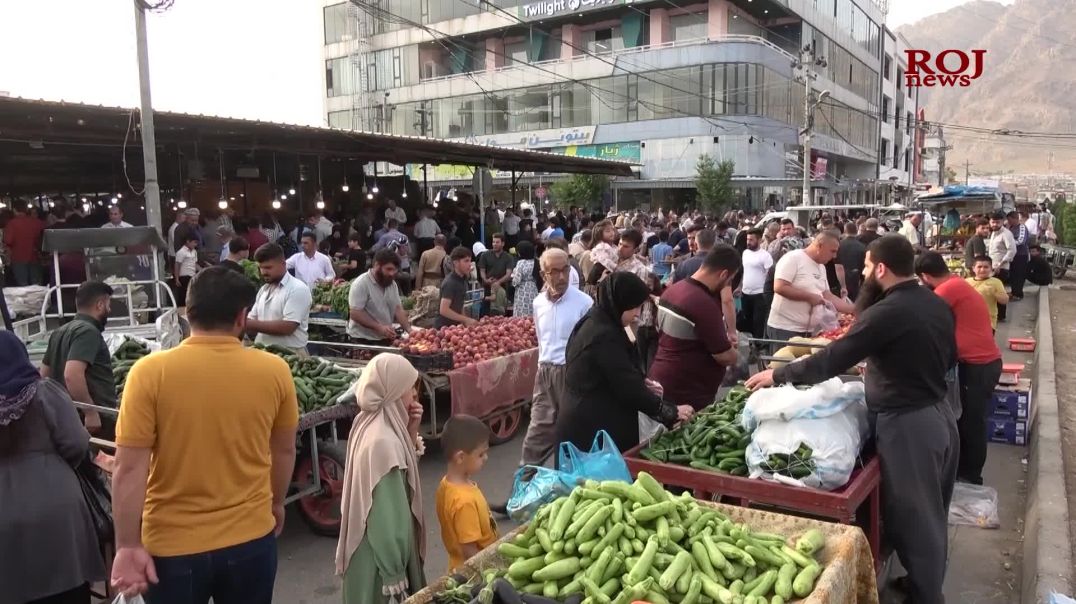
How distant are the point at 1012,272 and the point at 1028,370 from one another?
774 cm

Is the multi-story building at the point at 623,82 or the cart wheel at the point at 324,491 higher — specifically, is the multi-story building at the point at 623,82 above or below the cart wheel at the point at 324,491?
above

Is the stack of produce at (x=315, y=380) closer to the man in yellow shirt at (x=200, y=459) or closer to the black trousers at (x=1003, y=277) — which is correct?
the man in yellow shirt at (x=200, y=459)

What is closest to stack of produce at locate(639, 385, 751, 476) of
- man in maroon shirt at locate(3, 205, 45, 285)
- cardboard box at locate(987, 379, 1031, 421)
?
cardboard box at locate(987, 379, 1031, 421)

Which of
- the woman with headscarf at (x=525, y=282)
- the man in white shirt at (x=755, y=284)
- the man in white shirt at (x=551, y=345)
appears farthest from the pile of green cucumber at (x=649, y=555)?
the man in white shirt at (x=755, y=284)

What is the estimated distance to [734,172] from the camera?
137 feet

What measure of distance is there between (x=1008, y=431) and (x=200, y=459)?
25.1ft

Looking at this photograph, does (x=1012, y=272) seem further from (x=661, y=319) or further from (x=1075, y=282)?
(x=661, y=319)

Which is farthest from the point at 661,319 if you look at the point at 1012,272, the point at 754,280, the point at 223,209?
the point at 1012,272

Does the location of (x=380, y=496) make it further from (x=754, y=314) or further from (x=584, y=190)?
(x=584, y=190)

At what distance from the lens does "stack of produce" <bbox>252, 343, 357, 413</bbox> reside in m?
5.63

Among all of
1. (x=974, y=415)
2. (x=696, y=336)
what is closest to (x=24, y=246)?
(x=696, y=336)

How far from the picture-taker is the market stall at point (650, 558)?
9.81 ft

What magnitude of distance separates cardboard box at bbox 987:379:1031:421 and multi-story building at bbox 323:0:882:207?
3262 cm

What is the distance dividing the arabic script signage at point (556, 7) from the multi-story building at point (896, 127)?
29.9 m
